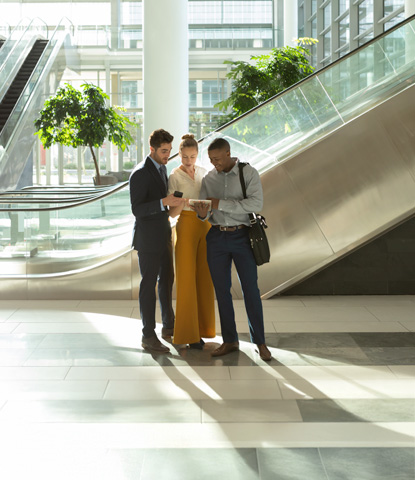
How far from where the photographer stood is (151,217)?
5902 mm

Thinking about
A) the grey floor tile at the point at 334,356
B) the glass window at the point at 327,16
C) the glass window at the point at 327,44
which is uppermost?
the glass window at the point at 327,16

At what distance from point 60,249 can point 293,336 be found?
334 centimetres

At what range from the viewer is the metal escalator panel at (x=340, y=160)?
790cm

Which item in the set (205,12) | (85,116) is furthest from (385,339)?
(205,12)

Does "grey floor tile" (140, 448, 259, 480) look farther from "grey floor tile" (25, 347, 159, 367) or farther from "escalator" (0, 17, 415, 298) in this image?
"escalator" (0, 17, 415, 298)

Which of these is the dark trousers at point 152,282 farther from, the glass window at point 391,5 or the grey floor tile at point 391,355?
the glass window at point 391,5

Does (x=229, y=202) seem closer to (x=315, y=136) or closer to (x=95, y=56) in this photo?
(x=315, y=136)

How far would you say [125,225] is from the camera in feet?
28.3

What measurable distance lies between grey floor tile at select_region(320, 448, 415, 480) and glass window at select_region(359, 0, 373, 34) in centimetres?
1771

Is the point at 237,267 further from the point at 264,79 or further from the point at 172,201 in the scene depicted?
the point at 264,79

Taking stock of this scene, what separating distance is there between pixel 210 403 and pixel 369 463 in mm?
1310

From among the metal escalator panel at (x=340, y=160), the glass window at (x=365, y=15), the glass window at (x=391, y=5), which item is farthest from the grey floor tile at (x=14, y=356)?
the glass window at (x=365, y=15)

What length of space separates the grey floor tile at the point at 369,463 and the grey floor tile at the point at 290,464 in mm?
52

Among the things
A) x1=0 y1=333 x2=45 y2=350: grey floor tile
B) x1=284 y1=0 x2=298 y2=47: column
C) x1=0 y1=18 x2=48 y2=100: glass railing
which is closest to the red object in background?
x1=0 y1=18 x2=48 y2=100: glass railing
